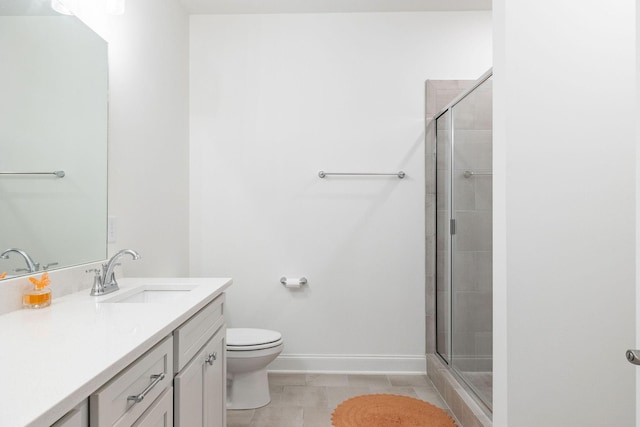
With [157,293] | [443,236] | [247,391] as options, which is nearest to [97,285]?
[157,293]

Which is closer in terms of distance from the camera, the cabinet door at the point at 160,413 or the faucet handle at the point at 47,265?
the cabinet door at the point at 160,413

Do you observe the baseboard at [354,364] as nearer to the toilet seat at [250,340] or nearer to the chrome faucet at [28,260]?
the toilet seat at [250,340]

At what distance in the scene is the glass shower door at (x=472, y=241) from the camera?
215 cm

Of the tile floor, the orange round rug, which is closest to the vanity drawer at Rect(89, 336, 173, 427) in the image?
the tile floor

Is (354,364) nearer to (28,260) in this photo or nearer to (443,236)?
(443,236)

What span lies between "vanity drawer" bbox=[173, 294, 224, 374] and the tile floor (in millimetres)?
812

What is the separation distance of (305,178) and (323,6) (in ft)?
3.89

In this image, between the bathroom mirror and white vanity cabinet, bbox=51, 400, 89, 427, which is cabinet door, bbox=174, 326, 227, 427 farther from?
the bathroom mirror

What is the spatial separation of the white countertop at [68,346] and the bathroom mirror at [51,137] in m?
0.24

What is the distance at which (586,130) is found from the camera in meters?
1.47

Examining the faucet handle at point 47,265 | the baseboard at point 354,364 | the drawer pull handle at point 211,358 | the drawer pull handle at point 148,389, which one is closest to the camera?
the drawer pull handle at point 148,389

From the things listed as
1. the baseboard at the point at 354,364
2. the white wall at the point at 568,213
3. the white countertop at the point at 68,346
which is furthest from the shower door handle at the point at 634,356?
the baseboard at the point at 354,364

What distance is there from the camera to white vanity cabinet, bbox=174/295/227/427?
1270 mm

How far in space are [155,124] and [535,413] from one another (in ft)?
7.52
